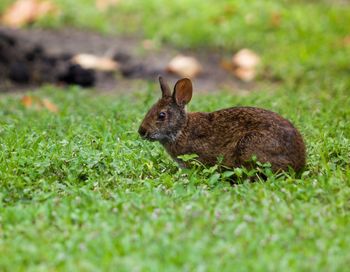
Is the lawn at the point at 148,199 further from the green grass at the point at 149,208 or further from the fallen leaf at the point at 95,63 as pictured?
the fallen leaf at the point at 95,63

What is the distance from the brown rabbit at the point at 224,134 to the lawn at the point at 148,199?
0.69 ft

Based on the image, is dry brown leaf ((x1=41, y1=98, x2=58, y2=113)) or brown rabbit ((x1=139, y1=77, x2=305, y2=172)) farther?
dry brown leaf ((x1=41, y1=98, x2=58, y2=113))

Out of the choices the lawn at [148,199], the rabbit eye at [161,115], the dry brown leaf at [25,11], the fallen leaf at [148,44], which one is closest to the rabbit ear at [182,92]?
the rabbit eye at [161,115]

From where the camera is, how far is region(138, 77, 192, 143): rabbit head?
7309mm

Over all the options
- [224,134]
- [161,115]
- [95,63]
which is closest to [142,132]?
[161,115]

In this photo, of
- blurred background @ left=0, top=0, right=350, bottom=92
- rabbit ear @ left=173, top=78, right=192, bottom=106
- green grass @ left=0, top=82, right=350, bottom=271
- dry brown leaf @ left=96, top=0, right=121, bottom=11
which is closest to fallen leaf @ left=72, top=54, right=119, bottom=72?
blurred background @ left=0, top=0, right=350, bottom=92

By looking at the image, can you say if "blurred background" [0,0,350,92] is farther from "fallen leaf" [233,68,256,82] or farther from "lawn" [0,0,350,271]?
"lawn" [0,0,350,271]

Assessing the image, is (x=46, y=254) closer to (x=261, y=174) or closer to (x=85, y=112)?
(x=261, y=174)

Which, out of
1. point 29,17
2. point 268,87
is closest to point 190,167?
point 268,87

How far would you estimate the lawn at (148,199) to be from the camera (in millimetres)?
4730

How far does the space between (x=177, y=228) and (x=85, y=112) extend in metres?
5.02

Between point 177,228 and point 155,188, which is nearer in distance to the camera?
point 177,228

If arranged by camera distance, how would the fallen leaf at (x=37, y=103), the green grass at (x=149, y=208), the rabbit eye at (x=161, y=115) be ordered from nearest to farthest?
the green grass at (x=149, y=208), the rabbit eye at (x=161, y=115), the fallen leaf at (x=37, y=103)

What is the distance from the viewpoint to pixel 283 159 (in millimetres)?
6707
